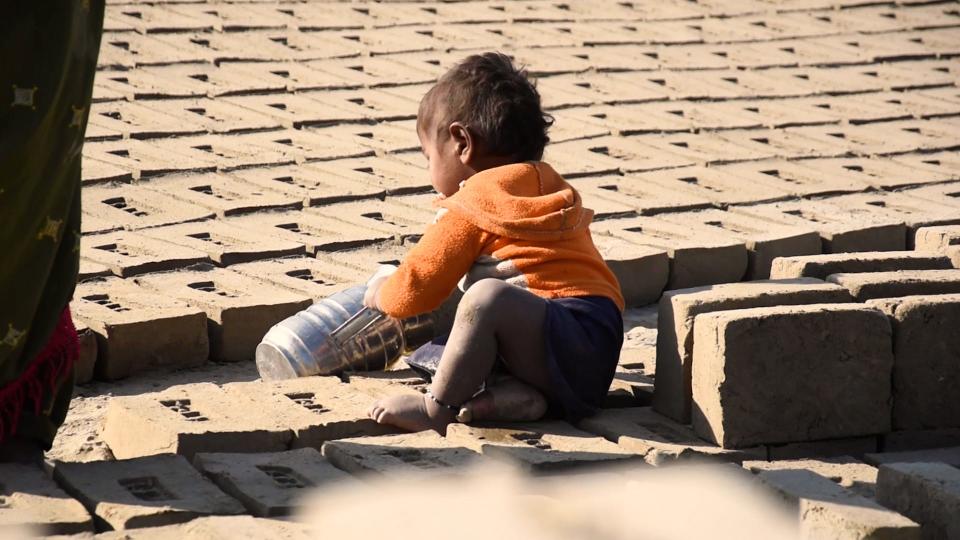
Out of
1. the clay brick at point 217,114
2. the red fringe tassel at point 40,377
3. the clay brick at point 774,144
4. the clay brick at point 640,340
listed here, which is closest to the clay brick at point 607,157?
the clay brick at point 774,144

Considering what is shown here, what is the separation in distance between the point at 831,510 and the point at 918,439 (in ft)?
3.18

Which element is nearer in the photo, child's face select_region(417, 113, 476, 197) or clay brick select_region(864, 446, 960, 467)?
clay brick select_region(864, 446, 960, 467)

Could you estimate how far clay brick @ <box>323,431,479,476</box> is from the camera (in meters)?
3.08

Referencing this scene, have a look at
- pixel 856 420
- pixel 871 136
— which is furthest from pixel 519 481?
pixel 871 136

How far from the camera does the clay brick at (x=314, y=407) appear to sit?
3463 millimetres

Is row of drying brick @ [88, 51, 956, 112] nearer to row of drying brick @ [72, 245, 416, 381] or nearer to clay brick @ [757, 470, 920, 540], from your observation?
row of drying brick @ [72, 245, 416, 381]

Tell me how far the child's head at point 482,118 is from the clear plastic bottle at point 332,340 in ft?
1.64

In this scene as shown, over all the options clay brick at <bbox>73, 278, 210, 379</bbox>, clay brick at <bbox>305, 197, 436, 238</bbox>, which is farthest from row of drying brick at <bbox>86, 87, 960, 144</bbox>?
clay brick at <bbox>73, 278, 210, 379</bbox>

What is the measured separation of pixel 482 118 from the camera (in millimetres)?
3695

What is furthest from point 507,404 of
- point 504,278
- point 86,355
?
point 86,355

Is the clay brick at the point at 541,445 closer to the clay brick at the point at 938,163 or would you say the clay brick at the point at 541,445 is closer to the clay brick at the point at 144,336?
the clay brick at the point at 144,336

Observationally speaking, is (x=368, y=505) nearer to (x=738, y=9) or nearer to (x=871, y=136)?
(x=871, y=136)

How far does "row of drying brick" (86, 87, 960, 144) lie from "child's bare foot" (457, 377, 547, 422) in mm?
3083

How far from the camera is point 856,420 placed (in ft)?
11.6
